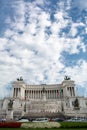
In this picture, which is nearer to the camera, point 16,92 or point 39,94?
point 16,92

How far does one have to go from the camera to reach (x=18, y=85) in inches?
3728

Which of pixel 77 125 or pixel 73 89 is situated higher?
pixel 73 89

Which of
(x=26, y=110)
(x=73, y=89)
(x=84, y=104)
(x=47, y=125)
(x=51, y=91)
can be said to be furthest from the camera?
(x=51, y=91)

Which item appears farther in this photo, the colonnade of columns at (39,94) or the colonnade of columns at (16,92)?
the colonnade of columns at (39,94)

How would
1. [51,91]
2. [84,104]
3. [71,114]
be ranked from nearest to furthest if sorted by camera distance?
[71,114]
[84,104]
[51,91]

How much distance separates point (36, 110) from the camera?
215ft

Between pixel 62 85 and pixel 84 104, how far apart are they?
2517cm

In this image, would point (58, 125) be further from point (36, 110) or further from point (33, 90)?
point (33, 90)

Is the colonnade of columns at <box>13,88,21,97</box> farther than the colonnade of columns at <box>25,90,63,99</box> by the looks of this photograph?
No

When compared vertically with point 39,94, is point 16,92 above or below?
above

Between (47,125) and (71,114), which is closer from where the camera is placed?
(47,125)

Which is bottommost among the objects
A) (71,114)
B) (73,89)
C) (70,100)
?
(71,114)

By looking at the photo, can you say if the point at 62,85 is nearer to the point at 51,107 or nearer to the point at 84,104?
the point at 84,104

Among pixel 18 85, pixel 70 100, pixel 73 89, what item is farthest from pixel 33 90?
pixel 70 100
